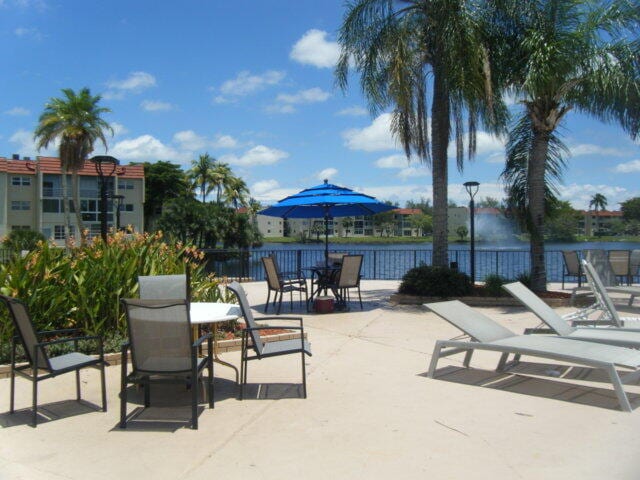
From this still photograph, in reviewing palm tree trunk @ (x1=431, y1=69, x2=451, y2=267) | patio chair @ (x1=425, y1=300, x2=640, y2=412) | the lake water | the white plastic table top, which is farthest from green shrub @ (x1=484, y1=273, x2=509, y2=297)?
the white plastic table top

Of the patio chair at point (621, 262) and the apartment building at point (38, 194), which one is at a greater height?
the apartment building at point (38, 194)

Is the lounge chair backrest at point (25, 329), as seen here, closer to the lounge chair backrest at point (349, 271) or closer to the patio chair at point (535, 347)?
the patio chair at point (535, 347)

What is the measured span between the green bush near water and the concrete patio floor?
738 millimetres

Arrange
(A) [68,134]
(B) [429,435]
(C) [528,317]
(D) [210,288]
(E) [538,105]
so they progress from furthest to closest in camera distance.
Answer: (A) [68,134] < (E) [538,105] < (C) [528,317] < (D) [210,288] < (B) [429,435]

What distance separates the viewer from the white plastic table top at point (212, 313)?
14.1 ft

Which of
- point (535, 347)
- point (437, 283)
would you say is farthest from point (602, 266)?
point (535, 347)

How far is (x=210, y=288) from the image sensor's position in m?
7.09

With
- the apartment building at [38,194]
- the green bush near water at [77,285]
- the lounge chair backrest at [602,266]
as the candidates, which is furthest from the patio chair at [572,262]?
the apartment building at [38,194]

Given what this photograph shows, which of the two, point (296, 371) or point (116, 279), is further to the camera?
point (116, 279)

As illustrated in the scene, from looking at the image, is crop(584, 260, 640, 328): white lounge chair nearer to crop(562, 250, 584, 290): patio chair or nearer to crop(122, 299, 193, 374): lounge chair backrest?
crop(122, 299, 193, 374): lounge chair backrest

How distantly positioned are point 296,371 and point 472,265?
7763 millimetres

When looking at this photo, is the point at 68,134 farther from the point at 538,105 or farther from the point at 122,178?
the point at 538,105

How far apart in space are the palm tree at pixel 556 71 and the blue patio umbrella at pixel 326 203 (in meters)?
2.99

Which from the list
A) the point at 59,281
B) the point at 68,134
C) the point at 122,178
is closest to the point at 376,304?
the point at 59,281
